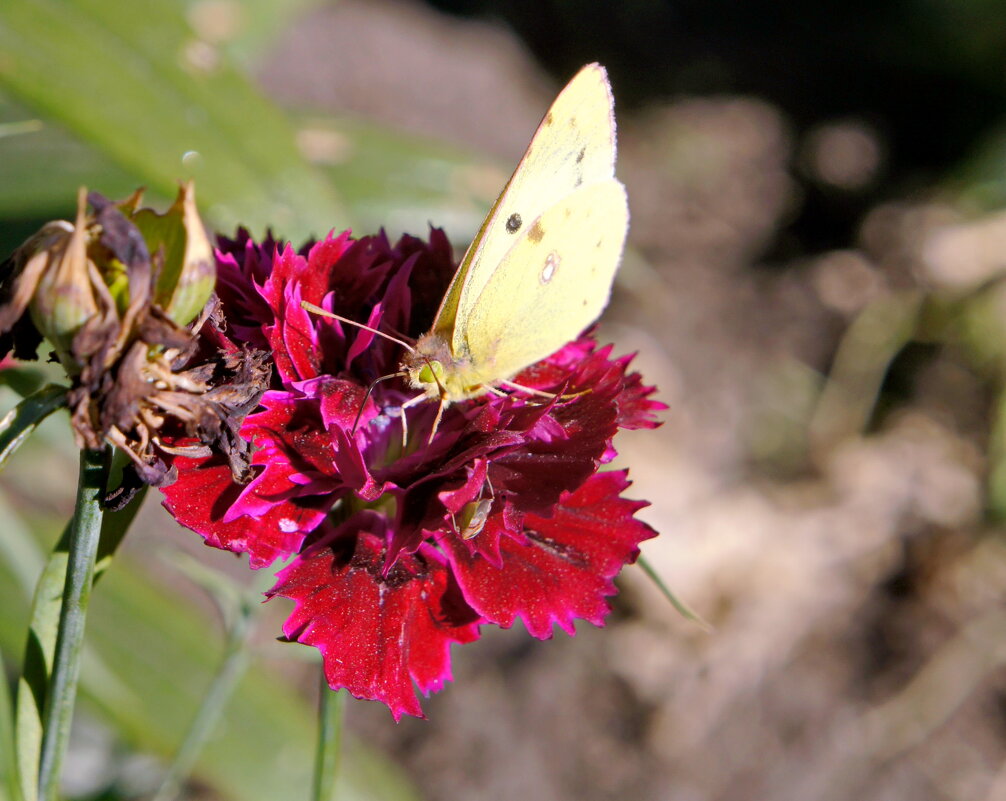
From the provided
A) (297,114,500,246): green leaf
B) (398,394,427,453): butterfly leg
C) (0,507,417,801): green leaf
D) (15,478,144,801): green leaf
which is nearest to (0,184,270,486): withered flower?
(15,478,144,801): green leaf

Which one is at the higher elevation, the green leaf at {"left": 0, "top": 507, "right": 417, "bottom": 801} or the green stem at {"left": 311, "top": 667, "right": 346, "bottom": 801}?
the green stem at {"left": 311, "top": 667, "right": 346, "bottom": 801}

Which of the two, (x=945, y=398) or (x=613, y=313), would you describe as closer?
(x=945, y=398)

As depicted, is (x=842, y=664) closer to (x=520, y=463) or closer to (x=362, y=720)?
(x=362, y=720)

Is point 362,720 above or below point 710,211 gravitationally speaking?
below

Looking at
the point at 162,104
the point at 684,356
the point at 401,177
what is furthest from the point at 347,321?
the point at 684,356

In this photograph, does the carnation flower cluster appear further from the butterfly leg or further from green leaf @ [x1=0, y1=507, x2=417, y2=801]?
green leaf @ [x1=0, y1=507, x2=417, y2=801]

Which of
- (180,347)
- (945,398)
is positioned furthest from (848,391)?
(180,347)

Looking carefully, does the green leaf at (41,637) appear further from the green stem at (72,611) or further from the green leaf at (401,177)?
the green leaf at (401,177)
